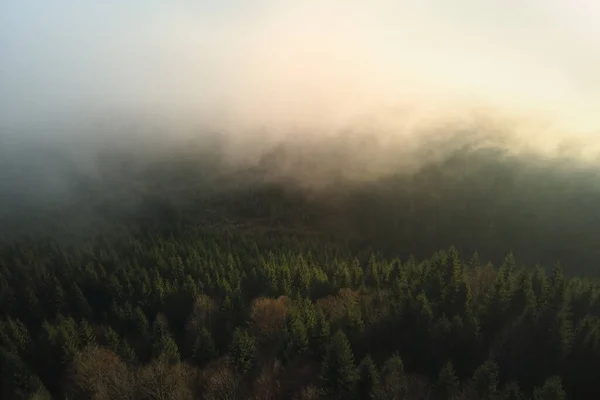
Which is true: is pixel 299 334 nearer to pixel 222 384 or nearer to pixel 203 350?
pixel 222 384

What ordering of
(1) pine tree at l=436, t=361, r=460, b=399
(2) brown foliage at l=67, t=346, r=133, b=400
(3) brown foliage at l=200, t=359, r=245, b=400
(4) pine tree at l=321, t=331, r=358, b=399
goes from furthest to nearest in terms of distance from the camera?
(2) brown foliage at l=67, t=346, r=133, b=400 → (3) brown foliage at l=200, t=359, r=245, b=400 → (4) pine tree at l=321, t=331, r=358, b=399 → (1) pine tree at l=436, t=361, r=460, b=399

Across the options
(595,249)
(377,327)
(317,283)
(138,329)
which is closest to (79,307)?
(138,329)

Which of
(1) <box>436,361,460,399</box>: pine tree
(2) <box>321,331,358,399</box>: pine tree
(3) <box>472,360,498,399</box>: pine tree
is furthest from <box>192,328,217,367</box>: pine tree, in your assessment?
(3) <box>472,360,498,399</box>: pine tree

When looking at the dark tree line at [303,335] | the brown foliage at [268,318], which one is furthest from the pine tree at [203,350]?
the brown foliage at [268,318]

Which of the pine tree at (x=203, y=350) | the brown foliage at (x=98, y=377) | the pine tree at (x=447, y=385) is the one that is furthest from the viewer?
the pine tree at (x=203, y=350)

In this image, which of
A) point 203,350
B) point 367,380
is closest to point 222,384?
point 203,350

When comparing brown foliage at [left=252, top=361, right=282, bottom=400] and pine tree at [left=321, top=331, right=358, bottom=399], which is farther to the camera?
brown foliage at [left=252, top=361, right=282, bottom=400]

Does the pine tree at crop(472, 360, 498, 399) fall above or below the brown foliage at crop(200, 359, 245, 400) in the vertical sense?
above

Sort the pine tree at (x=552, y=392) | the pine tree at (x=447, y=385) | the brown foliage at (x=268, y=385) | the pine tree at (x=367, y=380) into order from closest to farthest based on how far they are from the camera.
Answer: the pine tree at (x=552, y=392)
the pine tree at (x=447, y=385)
the pine tree at (x=367, y=380)
the brown foliage at (x=268, y=385)

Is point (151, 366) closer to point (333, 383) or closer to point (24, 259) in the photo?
point (333, 383)

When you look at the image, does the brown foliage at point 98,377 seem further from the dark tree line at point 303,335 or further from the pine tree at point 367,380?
the pine tree at point 367,380

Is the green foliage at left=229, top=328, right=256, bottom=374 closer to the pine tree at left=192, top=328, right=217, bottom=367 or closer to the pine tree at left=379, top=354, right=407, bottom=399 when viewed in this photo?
the pine tree at left=192, top=328, right=217, bottom=367

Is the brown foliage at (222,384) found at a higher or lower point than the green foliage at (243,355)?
lower
